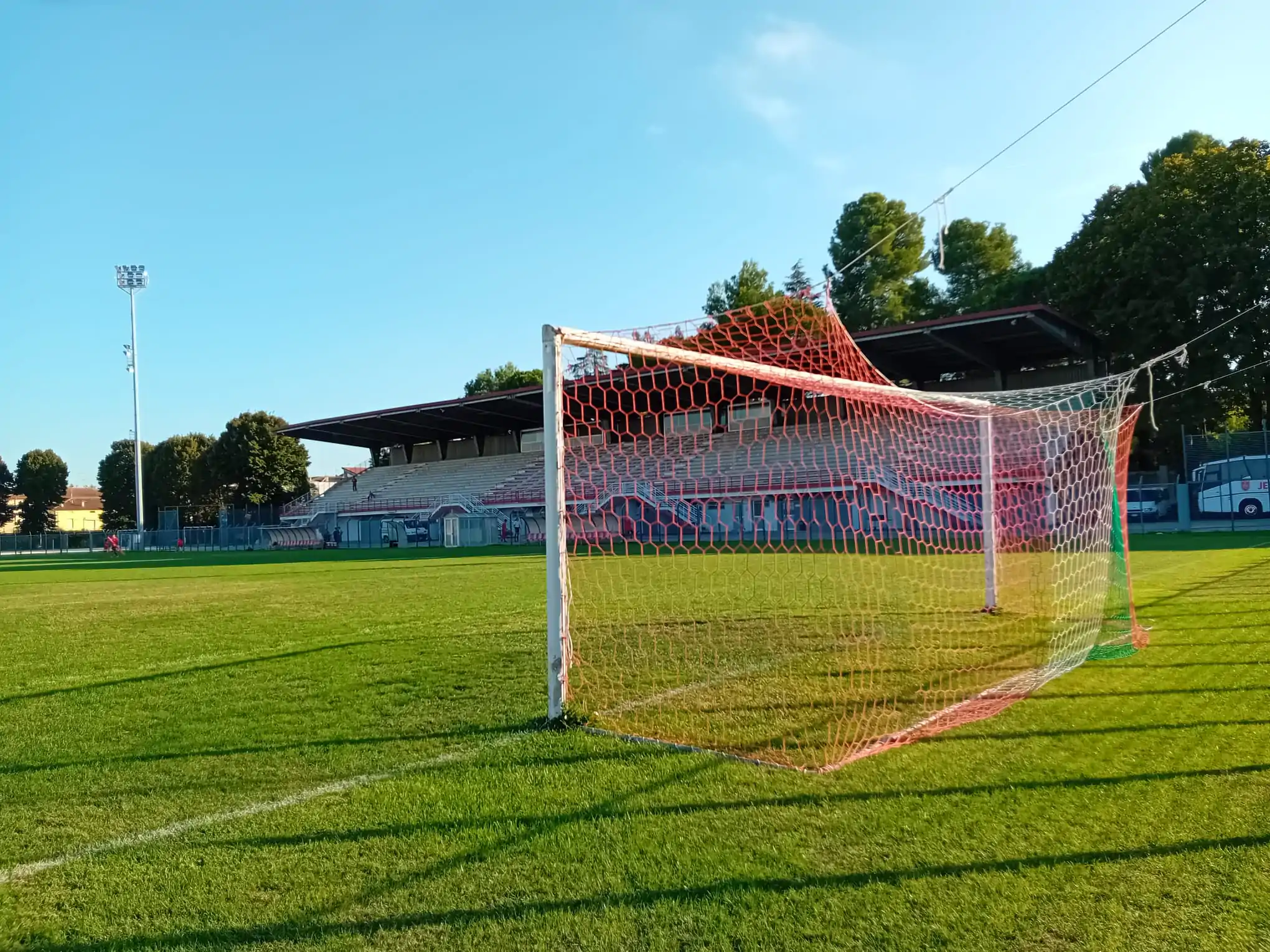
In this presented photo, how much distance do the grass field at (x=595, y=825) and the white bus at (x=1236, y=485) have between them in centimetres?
2607

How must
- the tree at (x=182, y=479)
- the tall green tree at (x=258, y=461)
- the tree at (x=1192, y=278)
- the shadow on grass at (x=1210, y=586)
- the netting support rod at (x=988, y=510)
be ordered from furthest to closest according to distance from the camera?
the tree at (x=182, y=479), the tall green tree at (x=258, y=461), the tree at (x=1192, y=278), the shadow on grass at (x=1210, y=586), the netting support rod at (x=988, y=510)

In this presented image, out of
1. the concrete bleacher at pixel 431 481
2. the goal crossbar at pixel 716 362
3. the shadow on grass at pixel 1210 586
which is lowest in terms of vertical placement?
the shadow on grass at pixel 1210 586

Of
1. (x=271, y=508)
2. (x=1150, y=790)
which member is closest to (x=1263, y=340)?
(x=1150, y=790)

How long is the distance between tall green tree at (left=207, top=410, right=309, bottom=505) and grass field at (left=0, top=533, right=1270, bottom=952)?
6072 cm

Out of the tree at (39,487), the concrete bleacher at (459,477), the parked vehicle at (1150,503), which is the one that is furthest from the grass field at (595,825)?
the tree at (39,487)

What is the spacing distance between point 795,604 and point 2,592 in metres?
17.2

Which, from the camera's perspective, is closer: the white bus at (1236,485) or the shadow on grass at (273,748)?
→ the shadow on grass at (273,748)

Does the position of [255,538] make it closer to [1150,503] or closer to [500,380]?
[500,380]

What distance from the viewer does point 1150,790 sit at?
3482 millimetres

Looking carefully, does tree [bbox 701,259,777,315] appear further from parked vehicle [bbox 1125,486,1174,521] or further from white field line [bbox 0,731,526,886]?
white field line [bbox 0,731,526,886]

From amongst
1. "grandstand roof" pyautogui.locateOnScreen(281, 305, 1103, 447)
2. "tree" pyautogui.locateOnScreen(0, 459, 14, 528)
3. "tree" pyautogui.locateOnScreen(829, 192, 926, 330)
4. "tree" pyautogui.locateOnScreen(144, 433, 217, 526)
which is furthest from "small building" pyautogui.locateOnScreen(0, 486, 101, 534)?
"tree" pyautogui.locateOnScreen(829, 192, 926, 330)

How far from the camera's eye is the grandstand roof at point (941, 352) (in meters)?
29.7

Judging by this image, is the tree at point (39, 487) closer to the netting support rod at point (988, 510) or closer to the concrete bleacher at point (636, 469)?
the concrete bleacher at point (636, 469)

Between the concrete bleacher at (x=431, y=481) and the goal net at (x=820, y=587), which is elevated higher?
the concrete bleacher at (x=431, y=481)
